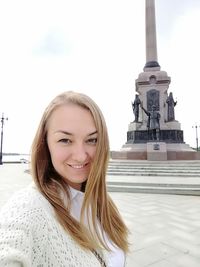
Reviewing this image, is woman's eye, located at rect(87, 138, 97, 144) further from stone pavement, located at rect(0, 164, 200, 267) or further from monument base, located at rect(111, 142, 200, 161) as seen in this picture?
monument base, located at rect(111, 142, 200, 161)

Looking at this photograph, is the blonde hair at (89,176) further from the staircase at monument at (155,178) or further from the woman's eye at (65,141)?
the staircase at monument at (155,178)

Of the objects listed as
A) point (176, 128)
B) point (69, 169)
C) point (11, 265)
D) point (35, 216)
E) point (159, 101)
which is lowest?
point (11, 265)

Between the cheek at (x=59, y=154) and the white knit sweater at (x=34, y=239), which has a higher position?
the cheek at (x=59, y=154)

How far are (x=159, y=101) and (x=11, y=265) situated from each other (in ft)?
71.9

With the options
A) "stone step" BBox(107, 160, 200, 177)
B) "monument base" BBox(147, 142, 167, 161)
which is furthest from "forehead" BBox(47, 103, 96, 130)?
"monument base" BBox(147, 142, 167, 161)

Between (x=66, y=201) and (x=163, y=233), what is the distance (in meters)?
3.81

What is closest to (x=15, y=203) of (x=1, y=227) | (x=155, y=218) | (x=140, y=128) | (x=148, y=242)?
(x=1, y=227)

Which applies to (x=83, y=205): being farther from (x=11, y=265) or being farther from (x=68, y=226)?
(x=11, y=265)

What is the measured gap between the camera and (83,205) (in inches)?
45.5

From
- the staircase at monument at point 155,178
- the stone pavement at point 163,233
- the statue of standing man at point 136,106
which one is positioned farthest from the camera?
the statue of standing man at point 136,106

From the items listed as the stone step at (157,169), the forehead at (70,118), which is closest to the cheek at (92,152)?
the forehead at (70,118)

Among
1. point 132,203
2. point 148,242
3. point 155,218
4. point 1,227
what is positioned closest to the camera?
point 1,227

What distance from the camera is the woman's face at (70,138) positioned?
1.16 meters

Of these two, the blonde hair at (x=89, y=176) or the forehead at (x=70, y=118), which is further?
the forehead at (x=70, y=118)
